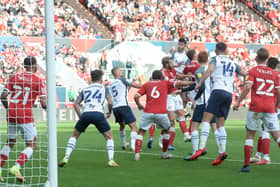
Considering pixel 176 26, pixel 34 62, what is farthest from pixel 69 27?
pixel 34 62

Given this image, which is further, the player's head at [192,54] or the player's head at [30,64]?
the player's head at [192,54]

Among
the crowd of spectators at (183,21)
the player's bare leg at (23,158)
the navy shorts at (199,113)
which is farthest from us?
the crowd of spectators at (183,21)

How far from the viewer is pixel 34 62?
875 cm

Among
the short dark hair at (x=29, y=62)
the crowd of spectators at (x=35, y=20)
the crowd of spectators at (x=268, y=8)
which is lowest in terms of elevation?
the short dark hair at (x=29, y=62)

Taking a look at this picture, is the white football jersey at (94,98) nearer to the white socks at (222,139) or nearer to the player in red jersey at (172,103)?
the white socks at (222,139)

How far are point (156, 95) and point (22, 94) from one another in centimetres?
322

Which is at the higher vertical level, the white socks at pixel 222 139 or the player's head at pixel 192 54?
the player's head at pixel 192 54

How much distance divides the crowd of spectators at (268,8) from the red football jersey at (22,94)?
31850 mm

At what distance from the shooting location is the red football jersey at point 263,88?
9.38m

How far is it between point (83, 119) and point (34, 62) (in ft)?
5.99

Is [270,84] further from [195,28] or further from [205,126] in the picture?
[195,28]

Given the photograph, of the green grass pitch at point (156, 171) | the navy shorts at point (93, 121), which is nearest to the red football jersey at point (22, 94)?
the green grass pitch at point (156, 171)

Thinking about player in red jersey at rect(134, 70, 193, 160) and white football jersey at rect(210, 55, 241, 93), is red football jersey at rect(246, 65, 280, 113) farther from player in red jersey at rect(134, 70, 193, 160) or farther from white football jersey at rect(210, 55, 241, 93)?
player in red jersey at rect(134, 70, 193, 160)

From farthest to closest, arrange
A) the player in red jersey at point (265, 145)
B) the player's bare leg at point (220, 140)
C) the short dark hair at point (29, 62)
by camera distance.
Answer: the player in red jersey at point (265, 145)
the player's bare leg at point (220, 140)
the short dark hair at point (29, 62)
